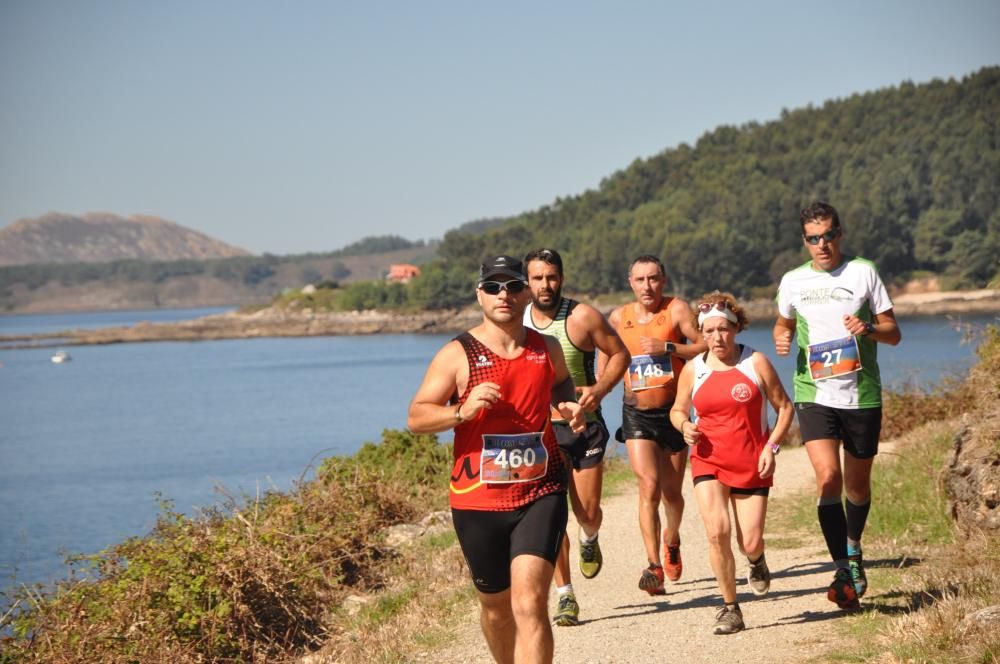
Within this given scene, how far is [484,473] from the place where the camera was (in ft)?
18.9

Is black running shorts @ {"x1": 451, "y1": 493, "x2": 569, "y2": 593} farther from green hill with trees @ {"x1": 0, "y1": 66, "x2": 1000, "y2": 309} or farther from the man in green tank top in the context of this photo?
green hill with trees @ {"x1": 0, "y1": 66, "x2": 1000, "y2": 309}

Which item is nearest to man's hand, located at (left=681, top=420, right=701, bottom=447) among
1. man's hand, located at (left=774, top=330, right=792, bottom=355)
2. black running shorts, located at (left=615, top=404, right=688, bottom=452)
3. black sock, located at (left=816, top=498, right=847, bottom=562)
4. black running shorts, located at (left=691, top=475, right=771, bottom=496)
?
black running shorts, located at (left=691, top=475, right=771, bottom=496)

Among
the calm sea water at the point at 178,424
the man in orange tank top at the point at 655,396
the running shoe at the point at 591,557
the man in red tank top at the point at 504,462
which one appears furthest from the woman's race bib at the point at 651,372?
the calm sea water at the point at 178,424

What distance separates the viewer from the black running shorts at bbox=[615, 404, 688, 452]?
8844 millimetres

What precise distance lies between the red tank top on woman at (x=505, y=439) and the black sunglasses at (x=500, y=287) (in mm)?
237

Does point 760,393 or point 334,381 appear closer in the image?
point 760,393

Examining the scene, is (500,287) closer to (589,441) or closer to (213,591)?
(589,441)

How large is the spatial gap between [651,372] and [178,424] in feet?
192

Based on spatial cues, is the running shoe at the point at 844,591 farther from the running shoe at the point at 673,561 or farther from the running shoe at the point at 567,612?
the running shoe at the point at 567,612

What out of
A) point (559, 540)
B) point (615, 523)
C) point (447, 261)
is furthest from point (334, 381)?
point (447, 261)

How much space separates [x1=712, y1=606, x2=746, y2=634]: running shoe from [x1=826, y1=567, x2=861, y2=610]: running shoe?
23.9 inches

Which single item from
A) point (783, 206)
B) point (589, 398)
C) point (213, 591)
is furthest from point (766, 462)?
point (783, 206)

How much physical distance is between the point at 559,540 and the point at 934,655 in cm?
188

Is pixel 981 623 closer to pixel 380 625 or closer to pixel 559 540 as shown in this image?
pixel 559 540
